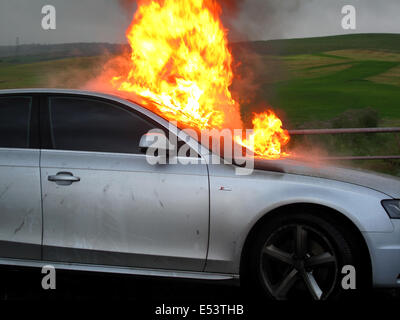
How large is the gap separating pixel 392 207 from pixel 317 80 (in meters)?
38.9

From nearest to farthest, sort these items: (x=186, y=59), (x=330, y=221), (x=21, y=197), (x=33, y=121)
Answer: (x=330, y=221) < (x=21, y=197) < (x=33, y=121) < (x=186, y=59)

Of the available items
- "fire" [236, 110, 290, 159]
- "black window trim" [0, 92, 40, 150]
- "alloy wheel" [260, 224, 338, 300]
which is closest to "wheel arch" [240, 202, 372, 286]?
"alloy wheel" [260, 224, 338, 300]

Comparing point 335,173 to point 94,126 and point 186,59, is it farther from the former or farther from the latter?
point 186,59

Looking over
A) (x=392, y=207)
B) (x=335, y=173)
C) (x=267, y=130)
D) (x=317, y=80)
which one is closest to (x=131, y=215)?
(x=335, y=173)

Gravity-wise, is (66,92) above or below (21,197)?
above

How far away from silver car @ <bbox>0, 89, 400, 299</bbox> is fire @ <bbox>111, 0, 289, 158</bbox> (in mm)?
2136

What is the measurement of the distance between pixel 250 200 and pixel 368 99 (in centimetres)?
3442

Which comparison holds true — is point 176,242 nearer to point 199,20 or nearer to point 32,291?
point 32,291

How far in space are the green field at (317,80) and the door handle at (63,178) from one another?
176 centimetres

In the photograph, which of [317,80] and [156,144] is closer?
[156,144]

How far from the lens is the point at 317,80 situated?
138 ft

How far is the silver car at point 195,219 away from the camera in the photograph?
430cm

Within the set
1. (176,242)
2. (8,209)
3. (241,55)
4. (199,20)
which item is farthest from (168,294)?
(241,55)
